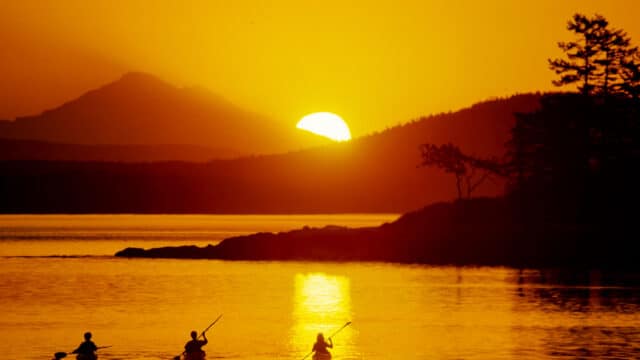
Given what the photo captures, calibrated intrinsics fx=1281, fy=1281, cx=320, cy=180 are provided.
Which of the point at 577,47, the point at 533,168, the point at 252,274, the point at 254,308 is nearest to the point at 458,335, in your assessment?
the point at 254,308

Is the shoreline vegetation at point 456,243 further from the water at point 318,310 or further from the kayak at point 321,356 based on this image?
the kayak at point 321,356

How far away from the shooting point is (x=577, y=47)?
12019 centimetres

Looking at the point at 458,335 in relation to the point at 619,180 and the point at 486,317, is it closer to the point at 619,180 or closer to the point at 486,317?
the point at 486,317

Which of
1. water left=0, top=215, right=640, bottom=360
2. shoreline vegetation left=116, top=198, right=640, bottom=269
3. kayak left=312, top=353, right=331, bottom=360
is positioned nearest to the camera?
kayak left=312, top=353, right=331, bottom=360

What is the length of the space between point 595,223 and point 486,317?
38748mm

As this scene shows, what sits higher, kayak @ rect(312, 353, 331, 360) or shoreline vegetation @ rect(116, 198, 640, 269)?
shoreline vegetation @ rect(116, 198, 640, 269)

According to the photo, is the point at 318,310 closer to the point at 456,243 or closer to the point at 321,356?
the point at 321,356

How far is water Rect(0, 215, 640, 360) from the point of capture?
190 ft

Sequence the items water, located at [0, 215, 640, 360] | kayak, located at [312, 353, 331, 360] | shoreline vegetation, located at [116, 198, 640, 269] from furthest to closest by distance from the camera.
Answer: shoreline vegetation, located at [116, 198, 640, 269], water, located at [0, 215, 640, 360], kayak, located at [312, 353, 331, 360]

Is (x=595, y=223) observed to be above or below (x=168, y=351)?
above

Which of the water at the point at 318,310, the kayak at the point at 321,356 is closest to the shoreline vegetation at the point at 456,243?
the water at the point at 318,310

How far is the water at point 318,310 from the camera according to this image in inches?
2275

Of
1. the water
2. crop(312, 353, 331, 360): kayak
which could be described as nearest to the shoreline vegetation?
the water

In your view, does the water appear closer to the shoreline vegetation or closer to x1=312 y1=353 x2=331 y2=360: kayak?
x1=312 y1=353 x2=331 y2=360: kayak
